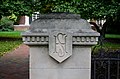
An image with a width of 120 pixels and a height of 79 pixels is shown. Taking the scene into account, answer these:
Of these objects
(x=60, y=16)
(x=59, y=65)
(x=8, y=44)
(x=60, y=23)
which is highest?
(x=60, y=16)

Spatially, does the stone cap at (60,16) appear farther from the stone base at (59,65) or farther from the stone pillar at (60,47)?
the stone base at (59,65)

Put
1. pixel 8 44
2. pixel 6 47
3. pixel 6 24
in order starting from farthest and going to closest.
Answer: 1. pixel 6 24
2. pixel 8 44
3. pixel 6 47

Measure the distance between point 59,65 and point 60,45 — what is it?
0.31 meters

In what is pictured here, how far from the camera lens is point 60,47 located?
4.30 m

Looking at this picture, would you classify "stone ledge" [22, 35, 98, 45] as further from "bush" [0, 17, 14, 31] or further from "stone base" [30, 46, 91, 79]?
"bush" [0, 17, 14, 31]

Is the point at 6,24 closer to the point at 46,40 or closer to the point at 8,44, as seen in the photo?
the point at 8,44

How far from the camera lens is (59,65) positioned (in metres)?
4.41

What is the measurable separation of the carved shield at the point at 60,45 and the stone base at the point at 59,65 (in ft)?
0.30

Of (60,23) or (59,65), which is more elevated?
(60,23)

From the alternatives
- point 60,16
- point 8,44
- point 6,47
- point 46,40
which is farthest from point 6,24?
point 46,40

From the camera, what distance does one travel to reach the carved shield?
168 inches

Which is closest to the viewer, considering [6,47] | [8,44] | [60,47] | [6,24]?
[60,47]

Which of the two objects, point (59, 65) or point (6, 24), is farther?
point (6, 24)

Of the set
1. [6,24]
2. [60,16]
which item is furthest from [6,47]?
[6,24]
